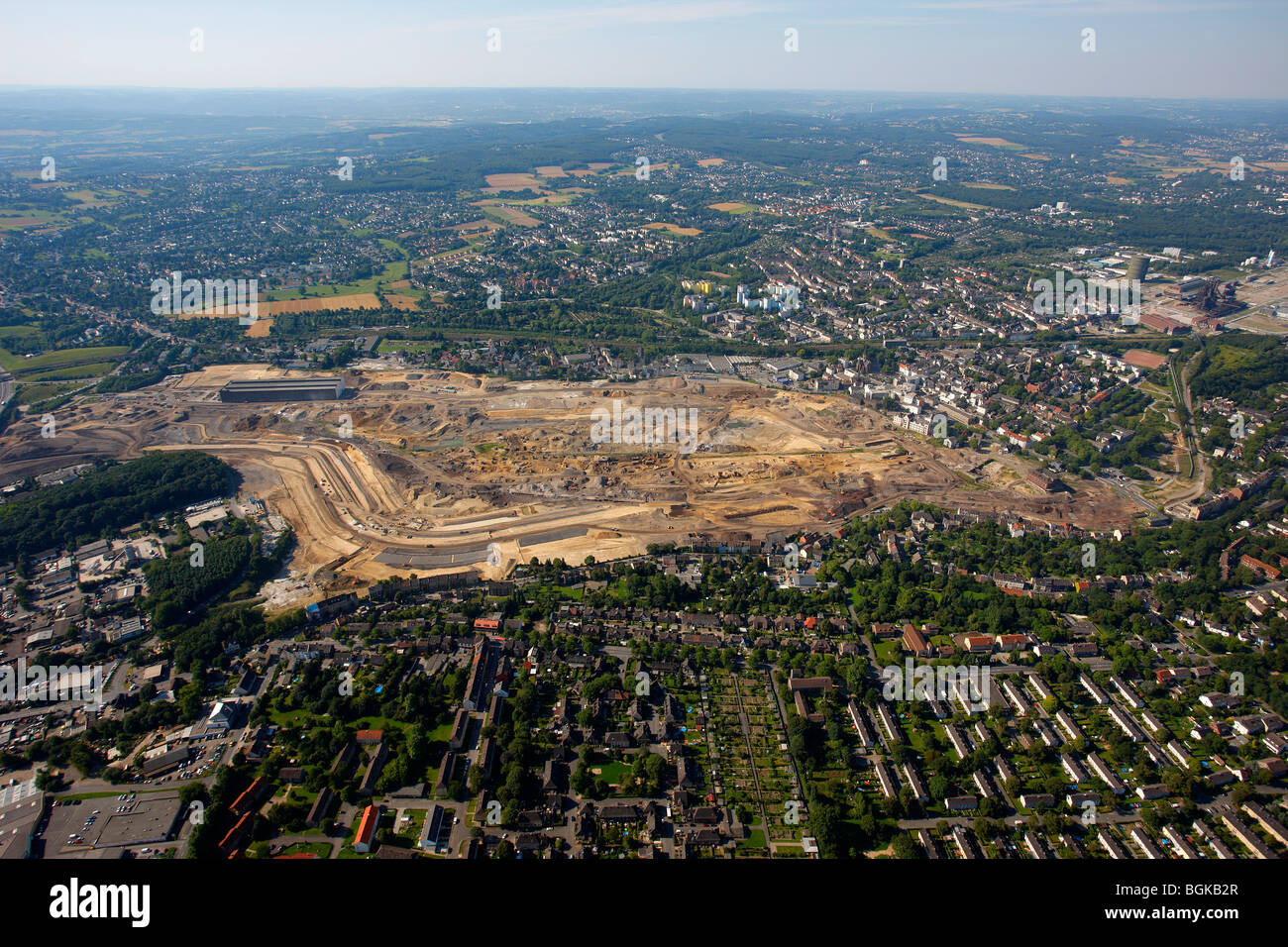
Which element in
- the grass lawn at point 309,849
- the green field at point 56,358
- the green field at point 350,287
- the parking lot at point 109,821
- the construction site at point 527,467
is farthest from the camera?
the green field at point 350,287

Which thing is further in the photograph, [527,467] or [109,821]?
[527,467]

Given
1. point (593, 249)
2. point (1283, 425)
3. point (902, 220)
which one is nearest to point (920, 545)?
point (1283, 425)

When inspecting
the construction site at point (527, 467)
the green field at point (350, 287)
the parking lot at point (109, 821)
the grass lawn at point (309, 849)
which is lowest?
the grass lawn at point (309, 849)

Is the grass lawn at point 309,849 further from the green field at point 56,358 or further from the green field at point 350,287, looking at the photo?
the green field at point 350,287

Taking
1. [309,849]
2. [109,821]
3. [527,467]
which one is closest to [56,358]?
[527,467]

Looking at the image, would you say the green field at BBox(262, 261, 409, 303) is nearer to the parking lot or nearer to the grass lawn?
the parking lot

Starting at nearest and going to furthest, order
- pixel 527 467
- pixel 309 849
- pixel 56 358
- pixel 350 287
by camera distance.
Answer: pixel 309 849 → pixel 527 467 → pixel 56 358 → pixel 350 287

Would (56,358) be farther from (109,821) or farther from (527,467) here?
(109,821)

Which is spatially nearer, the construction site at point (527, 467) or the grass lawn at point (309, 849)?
the grass lawn at point (309, 849)

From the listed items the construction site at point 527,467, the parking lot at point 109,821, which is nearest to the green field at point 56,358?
the construction site at point 527,467
